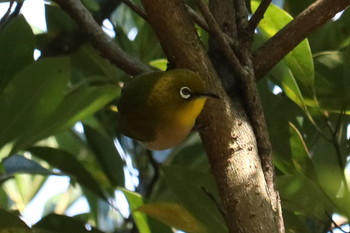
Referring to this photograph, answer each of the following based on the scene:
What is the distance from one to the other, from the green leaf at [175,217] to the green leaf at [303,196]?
156mm

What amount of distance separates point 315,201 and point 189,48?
434mm

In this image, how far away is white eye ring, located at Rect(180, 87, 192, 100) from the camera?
4.71 ft

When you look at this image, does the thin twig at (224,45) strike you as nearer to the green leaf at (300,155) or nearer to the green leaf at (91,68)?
the green leaf at (300,155)

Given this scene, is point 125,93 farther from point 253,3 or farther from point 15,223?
point 15,223

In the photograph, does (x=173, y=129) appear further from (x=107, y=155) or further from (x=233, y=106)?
(x=233, y=106)

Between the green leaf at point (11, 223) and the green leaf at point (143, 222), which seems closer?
the green leaf at point (11, 223)

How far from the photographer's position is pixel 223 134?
985mm

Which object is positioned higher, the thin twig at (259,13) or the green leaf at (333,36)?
the green leaf at (333,36)

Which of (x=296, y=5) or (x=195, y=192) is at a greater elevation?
(x=296, y=5)

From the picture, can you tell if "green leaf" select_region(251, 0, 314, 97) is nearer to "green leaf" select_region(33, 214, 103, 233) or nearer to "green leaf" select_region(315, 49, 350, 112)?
"green leaf" select_region(315, 49, 350, 112)

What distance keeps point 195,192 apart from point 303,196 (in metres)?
0.19

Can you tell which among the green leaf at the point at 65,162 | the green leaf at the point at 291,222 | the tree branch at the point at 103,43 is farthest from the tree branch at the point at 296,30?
the green leaf at the point at 65,162

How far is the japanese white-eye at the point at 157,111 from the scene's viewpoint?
1.47 m

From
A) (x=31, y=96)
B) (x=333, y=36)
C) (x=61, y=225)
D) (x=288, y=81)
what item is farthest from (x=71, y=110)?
(x=333, y=36)
